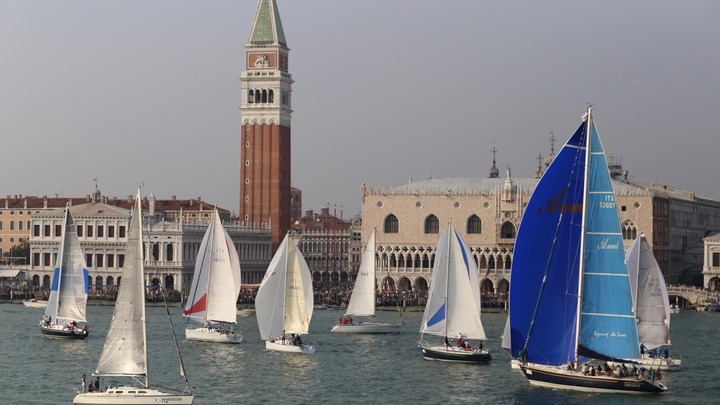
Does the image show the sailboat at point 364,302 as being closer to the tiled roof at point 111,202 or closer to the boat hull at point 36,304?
the boat hull at point 36,304

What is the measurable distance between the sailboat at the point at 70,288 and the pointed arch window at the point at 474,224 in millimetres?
42755

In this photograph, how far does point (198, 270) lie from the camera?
210 feet

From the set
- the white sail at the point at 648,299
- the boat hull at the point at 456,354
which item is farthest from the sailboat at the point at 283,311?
the white sail at the point at 648,299

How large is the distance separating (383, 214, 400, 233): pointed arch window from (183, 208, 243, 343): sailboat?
134 feet

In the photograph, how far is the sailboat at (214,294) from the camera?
6256 cm

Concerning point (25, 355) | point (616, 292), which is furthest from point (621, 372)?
point (25, 355)

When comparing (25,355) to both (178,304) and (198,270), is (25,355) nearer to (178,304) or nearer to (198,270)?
(198,270)

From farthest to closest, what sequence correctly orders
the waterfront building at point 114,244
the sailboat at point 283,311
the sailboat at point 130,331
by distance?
the waterfront building at point 114,244 → the sailboat at point 283,311 → the sailboat at point 130,331

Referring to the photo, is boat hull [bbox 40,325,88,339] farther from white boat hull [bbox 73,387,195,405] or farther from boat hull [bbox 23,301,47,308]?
boat hull [bbox 23,301,47,308]

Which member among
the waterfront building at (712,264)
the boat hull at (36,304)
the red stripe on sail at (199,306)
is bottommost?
the boat hull at (36,304)

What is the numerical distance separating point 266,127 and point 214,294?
5714cm

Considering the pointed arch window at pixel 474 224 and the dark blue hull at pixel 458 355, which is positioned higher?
the pointed arch window at pixel 474 224

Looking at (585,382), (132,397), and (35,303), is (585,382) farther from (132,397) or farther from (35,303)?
(35,303)

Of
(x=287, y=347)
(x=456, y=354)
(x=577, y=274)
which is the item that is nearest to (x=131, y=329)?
(x=577, y=274)
